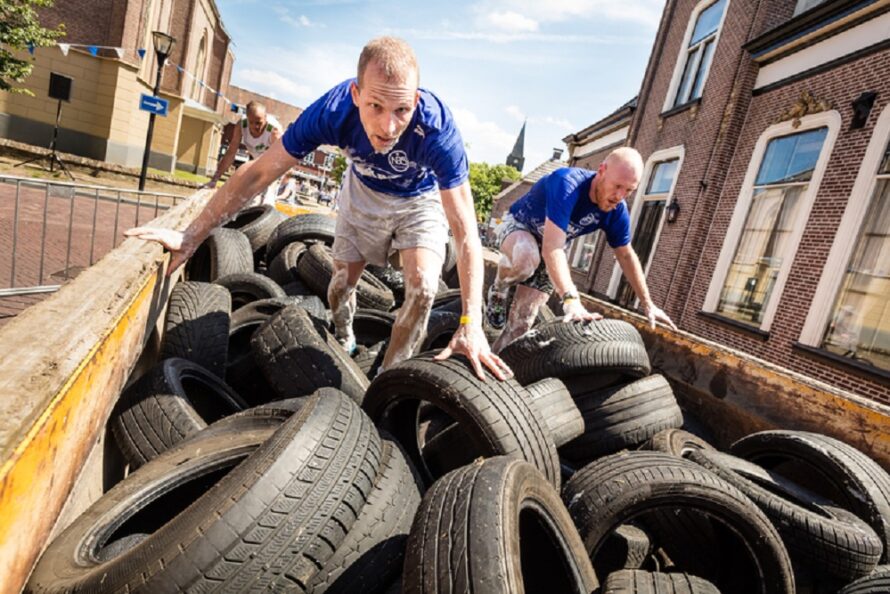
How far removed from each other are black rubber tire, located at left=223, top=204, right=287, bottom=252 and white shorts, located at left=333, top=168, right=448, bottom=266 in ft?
6.95

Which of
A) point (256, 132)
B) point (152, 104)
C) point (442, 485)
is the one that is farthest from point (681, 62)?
point (442, 485)

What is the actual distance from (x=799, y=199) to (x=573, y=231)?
6298 mm

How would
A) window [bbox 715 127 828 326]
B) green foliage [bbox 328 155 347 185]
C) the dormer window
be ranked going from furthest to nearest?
green foliage [bbox 328 155 347 185]
the dormer window
window [bbox 715 127 828 326]

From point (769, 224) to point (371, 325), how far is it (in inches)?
314

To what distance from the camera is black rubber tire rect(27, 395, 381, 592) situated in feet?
4.06

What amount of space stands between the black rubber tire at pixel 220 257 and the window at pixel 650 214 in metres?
9.94

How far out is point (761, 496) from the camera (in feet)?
7.16

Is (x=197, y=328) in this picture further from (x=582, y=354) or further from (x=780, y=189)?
(x=780, y=189)

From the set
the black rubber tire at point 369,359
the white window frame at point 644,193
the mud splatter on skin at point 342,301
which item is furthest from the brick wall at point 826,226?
the mud splatter on skin at point 342,301

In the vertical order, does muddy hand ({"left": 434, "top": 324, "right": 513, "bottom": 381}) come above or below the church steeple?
below

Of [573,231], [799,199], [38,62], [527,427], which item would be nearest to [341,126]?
[527,427]

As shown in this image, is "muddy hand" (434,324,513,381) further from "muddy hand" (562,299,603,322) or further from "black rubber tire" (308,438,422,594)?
"muddy hand" (562,299,603,322)

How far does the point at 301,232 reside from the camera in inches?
190

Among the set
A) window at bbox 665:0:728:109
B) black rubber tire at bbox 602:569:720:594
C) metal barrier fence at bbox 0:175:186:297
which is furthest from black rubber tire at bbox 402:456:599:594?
window at bbox 665:0:728:109
